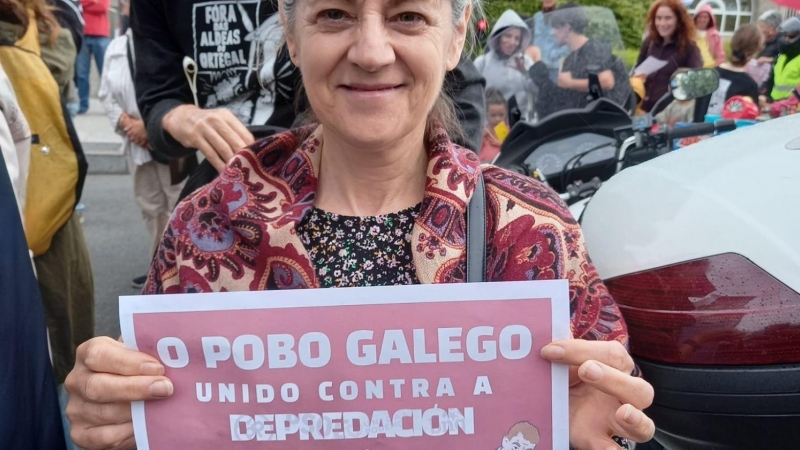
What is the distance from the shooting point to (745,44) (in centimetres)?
429

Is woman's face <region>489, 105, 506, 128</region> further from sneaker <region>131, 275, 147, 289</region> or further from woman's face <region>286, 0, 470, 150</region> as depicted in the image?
sneaker <region>131, 275, 147, 289</region>

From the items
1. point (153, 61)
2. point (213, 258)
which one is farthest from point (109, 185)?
point (213, 258)

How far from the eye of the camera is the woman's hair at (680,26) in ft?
11.7

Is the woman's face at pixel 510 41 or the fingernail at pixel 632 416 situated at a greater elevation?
the woman's face at pixel 510 41

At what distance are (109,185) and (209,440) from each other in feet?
26.3

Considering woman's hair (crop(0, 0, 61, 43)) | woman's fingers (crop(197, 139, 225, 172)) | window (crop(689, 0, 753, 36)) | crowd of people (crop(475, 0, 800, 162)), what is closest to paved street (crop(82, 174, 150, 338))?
woman's hair (crop(0, 0, 61, 43))

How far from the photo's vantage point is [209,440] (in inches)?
49.9

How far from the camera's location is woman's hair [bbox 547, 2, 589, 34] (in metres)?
3.48

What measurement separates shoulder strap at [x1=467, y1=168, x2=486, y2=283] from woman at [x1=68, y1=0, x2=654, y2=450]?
13 mm

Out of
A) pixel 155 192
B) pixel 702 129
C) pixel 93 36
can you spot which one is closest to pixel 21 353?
pixel 702 129

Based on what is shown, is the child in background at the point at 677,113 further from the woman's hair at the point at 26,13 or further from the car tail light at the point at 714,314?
the woman's hair at the point at 26,13

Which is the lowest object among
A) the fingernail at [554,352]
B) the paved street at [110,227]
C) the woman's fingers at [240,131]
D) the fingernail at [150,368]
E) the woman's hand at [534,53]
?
the paved street at [110,227]

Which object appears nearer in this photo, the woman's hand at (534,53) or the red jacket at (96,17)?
the woman's hand at (534,53)

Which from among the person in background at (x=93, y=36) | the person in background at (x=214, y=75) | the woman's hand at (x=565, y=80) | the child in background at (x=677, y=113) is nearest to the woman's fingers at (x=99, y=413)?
the person in background at (x=214, y=75)
